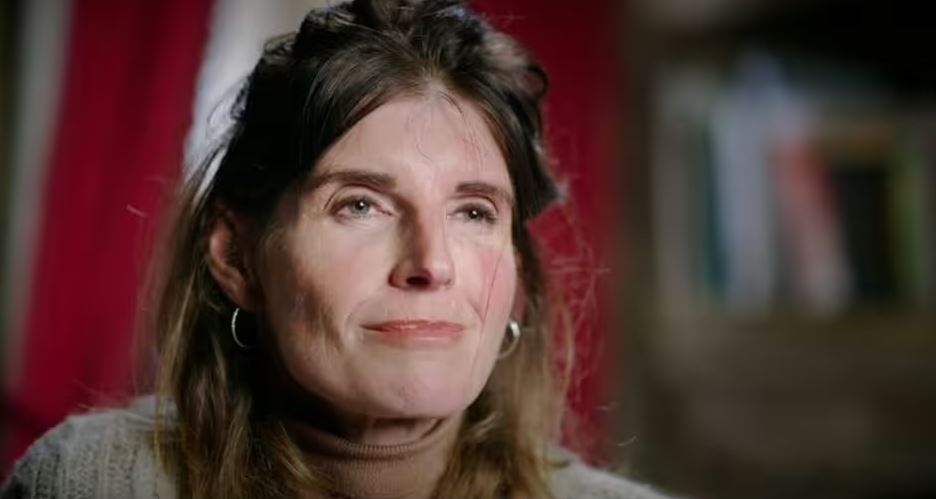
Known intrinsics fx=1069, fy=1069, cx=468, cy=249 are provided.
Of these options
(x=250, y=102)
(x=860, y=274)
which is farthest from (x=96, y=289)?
(x=860, y=274)

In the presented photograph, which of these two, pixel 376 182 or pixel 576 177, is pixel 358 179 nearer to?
pixel 376 182

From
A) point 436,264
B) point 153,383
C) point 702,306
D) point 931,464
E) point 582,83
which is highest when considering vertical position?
point 582,83

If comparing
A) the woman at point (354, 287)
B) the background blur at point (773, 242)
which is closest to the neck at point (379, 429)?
the woman at point (354, 287)

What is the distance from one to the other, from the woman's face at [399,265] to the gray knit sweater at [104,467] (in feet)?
0.39

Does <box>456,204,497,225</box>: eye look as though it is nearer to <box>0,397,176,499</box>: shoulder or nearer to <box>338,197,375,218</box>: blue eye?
<box>338,197,375,218</box>: blue eye

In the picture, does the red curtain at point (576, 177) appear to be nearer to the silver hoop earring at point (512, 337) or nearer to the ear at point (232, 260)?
the silver hoop earring at point (512, 337)

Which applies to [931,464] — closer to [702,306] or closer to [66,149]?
[702,306]

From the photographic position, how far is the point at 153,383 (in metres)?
0.60

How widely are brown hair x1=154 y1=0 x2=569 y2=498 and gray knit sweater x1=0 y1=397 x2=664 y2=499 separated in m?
0.02

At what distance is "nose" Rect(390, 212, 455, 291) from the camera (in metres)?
0.46

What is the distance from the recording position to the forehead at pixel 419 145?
0.48 m

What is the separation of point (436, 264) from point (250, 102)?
0.44 ft

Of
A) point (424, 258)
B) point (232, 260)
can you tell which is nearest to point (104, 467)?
point (232, 260)

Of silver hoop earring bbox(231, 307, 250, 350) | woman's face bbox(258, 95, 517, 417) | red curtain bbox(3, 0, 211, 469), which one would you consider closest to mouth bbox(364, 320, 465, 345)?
woman's face bbox(258, 95, 517, 417)
